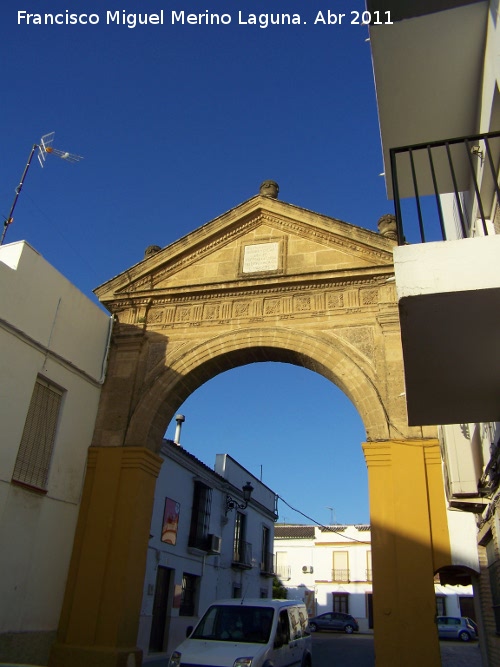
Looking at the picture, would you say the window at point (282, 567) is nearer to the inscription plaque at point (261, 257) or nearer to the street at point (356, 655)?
the street at point (356, 655)

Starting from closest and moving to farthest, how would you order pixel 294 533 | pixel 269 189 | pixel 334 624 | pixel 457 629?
pixel 269 189 → pixel 457 629 → pixel 334 624 → pixel 294 533

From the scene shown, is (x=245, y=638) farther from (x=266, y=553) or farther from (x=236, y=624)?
(x=266, y=553)

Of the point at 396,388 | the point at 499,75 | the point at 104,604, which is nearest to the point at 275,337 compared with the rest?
the point at 396,388

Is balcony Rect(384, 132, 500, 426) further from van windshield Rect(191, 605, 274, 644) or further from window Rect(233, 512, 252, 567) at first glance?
window Rect(233, 512, 252, 567)

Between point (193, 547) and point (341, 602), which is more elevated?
point (193, 547)

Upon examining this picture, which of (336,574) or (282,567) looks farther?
(282,567)

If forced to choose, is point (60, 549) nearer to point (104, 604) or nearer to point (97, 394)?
point (104, 604)

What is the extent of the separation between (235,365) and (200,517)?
639 centimetres

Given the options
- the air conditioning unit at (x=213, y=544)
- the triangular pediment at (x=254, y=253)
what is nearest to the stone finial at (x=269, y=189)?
the triangular pediment at (x=254, y=253)

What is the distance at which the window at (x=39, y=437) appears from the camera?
724 centimetres

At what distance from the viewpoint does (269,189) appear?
1010cm

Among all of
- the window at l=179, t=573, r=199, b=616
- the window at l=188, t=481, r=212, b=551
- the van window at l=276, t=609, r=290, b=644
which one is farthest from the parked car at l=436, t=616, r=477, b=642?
the van window at l=276, t=609, r=290, b=644

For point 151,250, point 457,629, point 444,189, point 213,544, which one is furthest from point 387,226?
point 457,629

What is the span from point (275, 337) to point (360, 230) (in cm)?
221
